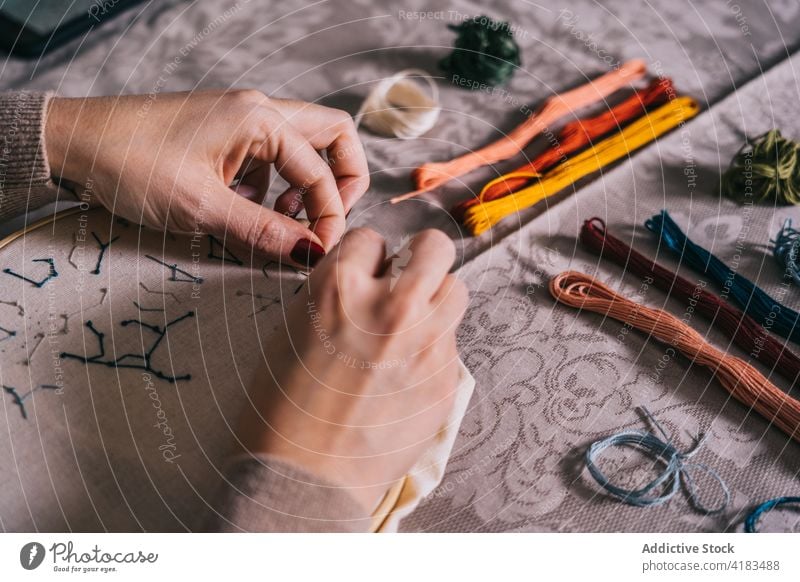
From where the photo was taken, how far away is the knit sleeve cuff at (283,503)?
43cm

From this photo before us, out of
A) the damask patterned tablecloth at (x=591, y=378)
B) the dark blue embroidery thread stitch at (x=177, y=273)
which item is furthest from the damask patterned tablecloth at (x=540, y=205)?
the dark blue embroidery thread stitch at (x=177, y=273)

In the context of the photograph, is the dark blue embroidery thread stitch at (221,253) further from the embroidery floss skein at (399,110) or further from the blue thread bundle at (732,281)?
the blue thread bundle at (732,281)

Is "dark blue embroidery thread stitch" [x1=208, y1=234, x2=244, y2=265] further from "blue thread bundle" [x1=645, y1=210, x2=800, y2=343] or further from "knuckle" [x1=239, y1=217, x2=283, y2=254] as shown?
"blue thread bundle" [x1=645, y1=210, x2=800, y2=343]

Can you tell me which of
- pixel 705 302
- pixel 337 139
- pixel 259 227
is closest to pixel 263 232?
pixel 259 227

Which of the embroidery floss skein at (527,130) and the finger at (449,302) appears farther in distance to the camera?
the embroidery floss skein at (527,130)

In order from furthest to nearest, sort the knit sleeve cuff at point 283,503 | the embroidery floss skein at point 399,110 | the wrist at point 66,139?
1. the embroidery floss skein at point 399,110
2. the wrist at point 66,139
3. the knit sleeve cuff at point 283,503

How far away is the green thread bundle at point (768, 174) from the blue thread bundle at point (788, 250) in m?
0.03

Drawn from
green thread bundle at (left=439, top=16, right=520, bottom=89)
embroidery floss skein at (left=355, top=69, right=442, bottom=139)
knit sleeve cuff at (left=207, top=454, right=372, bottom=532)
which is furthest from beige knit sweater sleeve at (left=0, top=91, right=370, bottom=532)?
green thread bundle at (left=439, top=16, right=520, bottom=89)

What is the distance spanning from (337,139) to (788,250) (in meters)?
0.39

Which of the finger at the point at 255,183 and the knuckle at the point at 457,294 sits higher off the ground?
the finger at the point at 255,183
